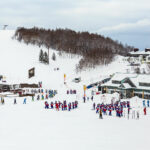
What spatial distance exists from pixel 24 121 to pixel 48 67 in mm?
35229

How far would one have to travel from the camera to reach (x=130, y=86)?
1264 inches

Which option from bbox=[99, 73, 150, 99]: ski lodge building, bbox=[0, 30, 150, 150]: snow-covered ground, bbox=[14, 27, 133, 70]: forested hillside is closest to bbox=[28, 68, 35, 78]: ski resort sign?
bbox=[14, 27, 133, 70]: forested hillside

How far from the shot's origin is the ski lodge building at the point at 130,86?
31.1m

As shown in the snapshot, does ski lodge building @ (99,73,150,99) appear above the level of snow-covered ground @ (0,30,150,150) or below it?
above

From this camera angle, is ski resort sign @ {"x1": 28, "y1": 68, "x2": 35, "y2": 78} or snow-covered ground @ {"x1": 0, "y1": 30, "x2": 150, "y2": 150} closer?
snow-covered ground @ {"x1": 0, "y1": 30, "x2": 150, "y2": 150}

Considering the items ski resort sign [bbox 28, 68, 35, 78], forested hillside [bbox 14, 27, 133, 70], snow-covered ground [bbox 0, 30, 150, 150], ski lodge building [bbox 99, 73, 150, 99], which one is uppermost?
forested hillside [bbox 14, 27, 133, 70]

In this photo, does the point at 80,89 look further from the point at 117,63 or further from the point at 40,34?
the point at 40,34

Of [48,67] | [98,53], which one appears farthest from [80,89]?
[98,53]

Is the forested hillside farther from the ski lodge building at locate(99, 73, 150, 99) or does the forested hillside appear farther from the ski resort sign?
the ski lodge building at locate(99, 73, 150, 99)

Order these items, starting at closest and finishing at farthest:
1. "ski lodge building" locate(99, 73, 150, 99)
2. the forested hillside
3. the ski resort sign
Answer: "ski lodge building" locate(99, 73, 150, 99), the ski resort sign, the forested hillside

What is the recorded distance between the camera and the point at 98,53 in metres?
57.2

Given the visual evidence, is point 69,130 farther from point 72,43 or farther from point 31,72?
point 72,43

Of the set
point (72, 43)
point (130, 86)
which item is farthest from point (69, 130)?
point (72, 43)

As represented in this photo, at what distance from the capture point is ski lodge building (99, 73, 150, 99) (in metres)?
31.1
